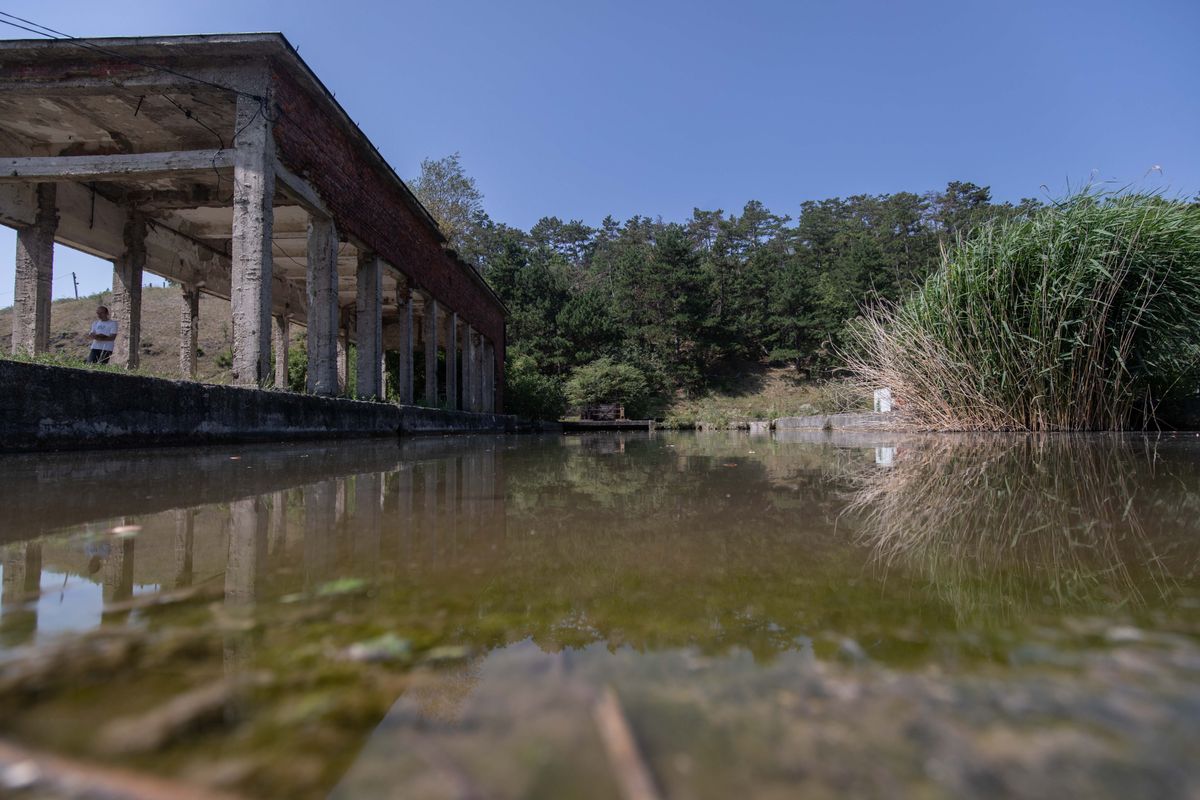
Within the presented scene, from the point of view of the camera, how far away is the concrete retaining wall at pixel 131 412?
314cm

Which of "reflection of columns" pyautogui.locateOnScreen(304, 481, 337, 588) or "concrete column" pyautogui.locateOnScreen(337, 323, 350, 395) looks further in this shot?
"concrete column" pyautogui.locateOnScreen(337, 323, 350, 395)

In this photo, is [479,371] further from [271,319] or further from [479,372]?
[271,319]

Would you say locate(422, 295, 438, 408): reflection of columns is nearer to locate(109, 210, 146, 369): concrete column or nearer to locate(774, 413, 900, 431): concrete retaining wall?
locate(109, 210, 146, 369): concrete column

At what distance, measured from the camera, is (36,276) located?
8297mm

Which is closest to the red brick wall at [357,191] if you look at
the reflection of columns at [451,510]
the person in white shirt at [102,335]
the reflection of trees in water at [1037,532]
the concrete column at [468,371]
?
the concrete column at [468,371]

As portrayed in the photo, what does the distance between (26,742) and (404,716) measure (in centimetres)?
28

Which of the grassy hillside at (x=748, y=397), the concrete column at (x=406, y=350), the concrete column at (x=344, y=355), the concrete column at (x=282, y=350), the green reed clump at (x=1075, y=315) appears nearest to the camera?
the green reed clump at (x=1075, y=315)

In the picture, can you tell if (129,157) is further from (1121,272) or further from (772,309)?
(772,309)

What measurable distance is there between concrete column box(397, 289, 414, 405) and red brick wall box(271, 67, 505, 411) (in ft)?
1.84

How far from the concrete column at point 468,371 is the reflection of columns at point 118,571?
52.4 ft

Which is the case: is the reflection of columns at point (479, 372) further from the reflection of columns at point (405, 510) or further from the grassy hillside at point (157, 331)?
the reflection of columns at point (405, 510)

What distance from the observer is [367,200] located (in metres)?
10.3

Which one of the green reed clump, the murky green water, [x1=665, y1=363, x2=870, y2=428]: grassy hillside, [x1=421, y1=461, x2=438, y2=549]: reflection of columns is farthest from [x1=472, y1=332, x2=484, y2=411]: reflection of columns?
the murky green water

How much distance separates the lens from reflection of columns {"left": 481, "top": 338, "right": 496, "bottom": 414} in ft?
65.2
